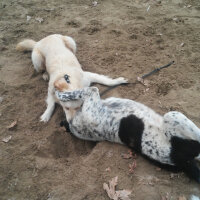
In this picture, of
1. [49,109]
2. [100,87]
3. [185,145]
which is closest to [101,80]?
[100,87]

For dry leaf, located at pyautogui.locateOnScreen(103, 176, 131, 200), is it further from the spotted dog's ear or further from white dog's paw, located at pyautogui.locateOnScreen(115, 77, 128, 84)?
white dog's paw, located at pyautogui.locateOnScreen(115, 77, 128, 84)

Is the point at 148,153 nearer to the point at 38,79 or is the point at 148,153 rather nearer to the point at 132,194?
the point at 132,194

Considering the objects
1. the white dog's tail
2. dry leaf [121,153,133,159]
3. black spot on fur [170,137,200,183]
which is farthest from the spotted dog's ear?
the white dog's tail

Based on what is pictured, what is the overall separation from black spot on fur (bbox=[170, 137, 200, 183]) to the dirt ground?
0.25m

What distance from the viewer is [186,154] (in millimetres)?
3158

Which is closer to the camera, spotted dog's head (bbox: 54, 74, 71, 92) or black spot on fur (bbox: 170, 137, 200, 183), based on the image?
black spot on fur (bbox: 170, 137, 200, 183)

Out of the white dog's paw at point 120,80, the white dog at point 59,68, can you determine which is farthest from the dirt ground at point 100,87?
the white dog at point 59,68

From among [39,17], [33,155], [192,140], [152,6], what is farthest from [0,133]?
[152,6]

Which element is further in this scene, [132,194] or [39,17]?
[39,17]

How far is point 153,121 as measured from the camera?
3.63 m

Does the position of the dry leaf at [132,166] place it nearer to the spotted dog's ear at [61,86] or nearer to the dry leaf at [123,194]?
the dry leaf at [123,194]

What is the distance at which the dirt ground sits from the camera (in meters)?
3.48

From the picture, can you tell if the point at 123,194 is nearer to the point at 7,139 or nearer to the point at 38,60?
the point at 7,139

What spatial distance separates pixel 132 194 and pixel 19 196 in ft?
5.81
